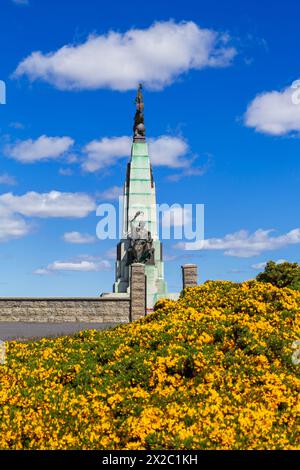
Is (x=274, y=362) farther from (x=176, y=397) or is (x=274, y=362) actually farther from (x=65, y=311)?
(x=65, y=311)

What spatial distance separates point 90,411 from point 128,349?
9.44ft

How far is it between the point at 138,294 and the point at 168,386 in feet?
67.2

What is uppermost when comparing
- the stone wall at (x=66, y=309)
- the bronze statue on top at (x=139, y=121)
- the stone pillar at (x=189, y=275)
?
the bronze statue on top at (x=139, y=121)

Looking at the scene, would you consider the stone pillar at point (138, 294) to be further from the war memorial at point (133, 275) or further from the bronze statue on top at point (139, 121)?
the bronze statue on top at point (139, 121)

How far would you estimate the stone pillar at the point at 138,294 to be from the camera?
28922 mm

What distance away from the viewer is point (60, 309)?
30.0 m

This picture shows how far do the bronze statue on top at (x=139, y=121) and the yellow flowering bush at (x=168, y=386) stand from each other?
35.0 meters

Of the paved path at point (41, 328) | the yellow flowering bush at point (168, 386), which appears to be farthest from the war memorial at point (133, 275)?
the yellow flowering bush at point (168, 386)

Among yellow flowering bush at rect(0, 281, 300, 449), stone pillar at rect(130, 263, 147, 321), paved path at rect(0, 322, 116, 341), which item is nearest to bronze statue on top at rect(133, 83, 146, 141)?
stone pillar at rect(130, 263, 147, 321)

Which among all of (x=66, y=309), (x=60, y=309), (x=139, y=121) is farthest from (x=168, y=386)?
(x=139, y=121)

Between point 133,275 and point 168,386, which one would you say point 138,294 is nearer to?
point 133,275
